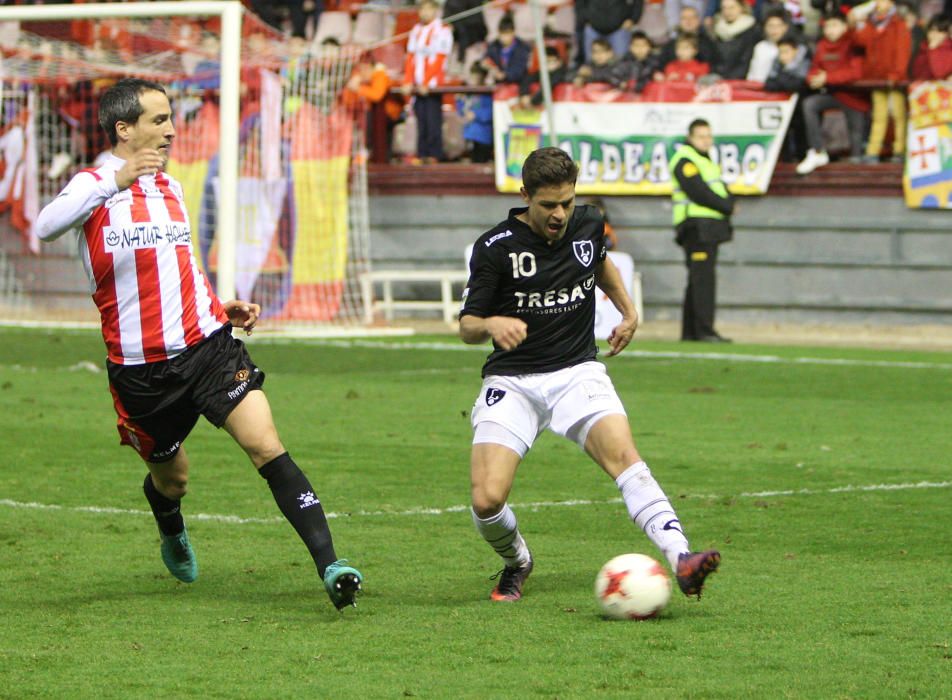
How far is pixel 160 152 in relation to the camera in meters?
6.31

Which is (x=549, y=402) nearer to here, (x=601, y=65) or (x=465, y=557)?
(x=465, y=557)

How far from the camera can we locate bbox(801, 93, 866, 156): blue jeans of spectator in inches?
776

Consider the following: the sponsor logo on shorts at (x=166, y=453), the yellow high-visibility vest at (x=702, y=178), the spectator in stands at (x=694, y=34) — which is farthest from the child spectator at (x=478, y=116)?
the sponsor logo on shorts at (x=166, y=453)

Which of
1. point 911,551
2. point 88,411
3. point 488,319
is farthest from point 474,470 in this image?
point 88,411

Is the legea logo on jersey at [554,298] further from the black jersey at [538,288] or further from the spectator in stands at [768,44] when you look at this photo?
the spectator in stands at [768,44]

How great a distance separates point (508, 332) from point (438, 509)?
2672 millimetres

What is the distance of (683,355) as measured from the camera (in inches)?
671

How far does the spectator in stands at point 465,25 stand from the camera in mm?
21703

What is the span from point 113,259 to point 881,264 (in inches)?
568

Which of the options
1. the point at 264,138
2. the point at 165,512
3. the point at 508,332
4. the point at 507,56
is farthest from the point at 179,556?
the point at 507,56

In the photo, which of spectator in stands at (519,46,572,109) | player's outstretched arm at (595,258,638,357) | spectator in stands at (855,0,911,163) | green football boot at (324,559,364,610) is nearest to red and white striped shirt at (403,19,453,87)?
spectator in stands at (519,46,572,109)

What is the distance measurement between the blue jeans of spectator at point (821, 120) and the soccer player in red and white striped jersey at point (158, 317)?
46.0ft

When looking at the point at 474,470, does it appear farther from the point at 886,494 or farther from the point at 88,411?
the point at 88,411

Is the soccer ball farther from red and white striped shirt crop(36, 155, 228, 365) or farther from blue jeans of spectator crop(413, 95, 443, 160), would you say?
blue jeans of spectator crop(413, 95, 443, 160)
